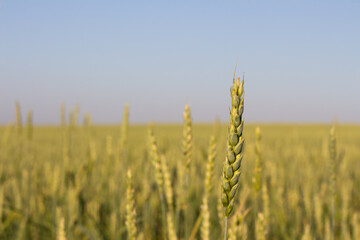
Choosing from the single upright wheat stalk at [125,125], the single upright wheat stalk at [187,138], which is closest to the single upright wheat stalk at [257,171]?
the single upright wheat stalk at [187,138]

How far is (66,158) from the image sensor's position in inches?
96.7

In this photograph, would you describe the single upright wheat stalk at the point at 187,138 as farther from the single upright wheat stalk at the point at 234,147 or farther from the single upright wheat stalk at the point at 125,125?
the single upright wheat stalk at the point at 125,125

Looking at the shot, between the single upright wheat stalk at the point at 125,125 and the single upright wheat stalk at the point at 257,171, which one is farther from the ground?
the single upright wheat stalk at the point at 125,125

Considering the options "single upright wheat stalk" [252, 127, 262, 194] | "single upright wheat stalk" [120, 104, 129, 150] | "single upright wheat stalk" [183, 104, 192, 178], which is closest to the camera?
"single upright wheat stalk" [183, 104, 192, 178]

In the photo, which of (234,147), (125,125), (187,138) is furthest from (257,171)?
(125,125)

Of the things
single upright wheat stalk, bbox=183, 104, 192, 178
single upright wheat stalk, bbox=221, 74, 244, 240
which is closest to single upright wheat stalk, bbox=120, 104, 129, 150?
single upright wheat stalk, bbox=183, 104, 192, 178

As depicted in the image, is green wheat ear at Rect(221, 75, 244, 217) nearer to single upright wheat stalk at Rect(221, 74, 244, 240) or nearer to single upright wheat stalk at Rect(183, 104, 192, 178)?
single upright wheat stalk at Rect(221, 74, 244, 240)

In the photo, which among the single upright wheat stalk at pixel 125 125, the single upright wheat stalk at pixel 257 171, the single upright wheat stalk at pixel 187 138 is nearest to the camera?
the single upright wheat stalk at pixel 187 138

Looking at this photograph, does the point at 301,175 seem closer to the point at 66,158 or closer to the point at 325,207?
the point at 325,207

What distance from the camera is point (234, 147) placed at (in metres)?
0.71

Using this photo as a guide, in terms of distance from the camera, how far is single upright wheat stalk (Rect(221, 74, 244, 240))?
697 millimetres

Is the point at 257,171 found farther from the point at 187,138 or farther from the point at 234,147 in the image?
the point at 234,147

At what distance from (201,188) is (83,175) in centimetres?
116

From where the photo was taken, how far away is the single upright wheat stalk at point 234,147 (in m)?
0.70
